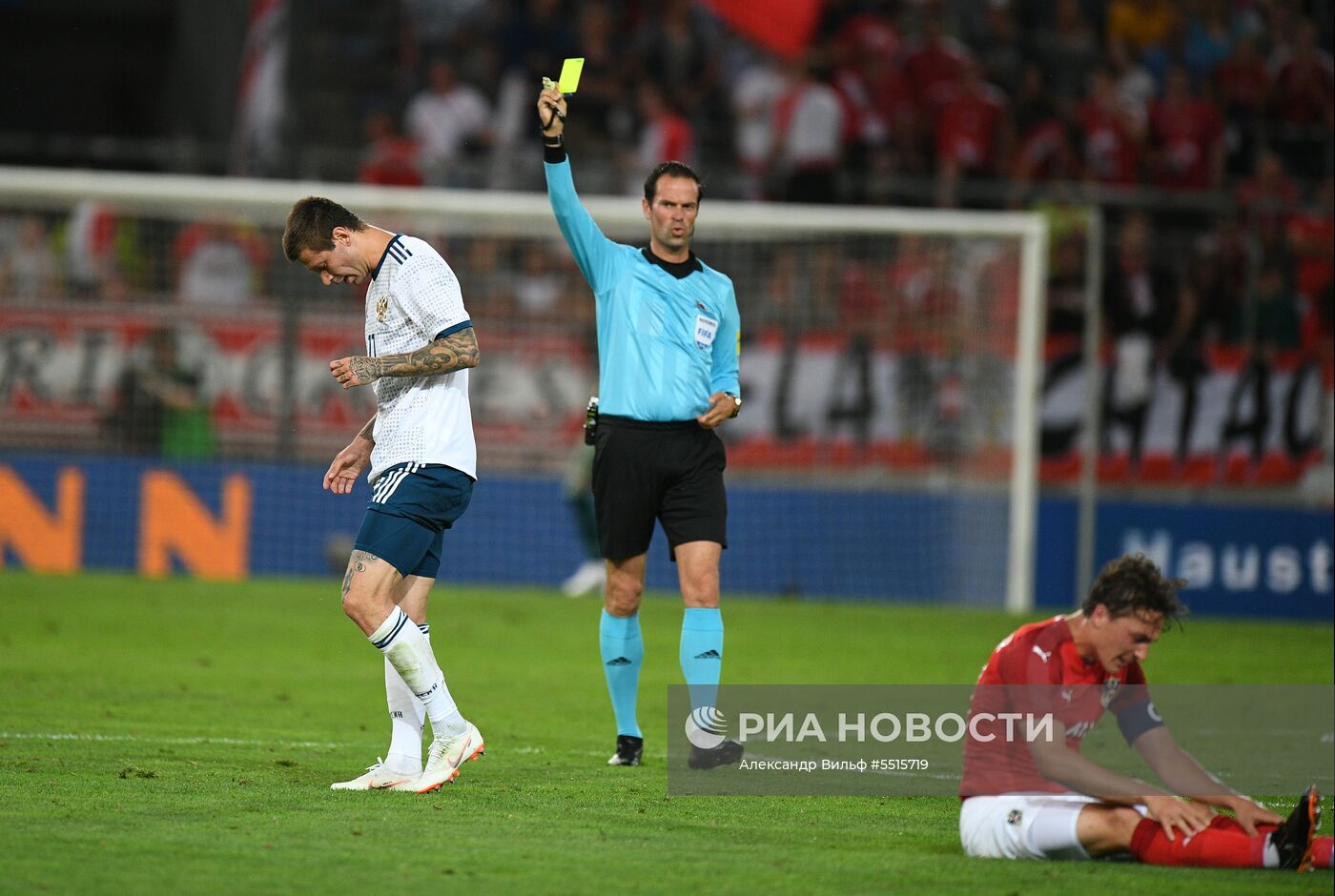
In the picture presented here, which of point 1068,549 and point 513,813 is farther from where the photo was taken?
point 1068,549

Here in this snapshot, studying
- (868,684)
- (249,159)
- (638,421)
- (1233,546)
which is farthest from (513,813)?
(249,159)

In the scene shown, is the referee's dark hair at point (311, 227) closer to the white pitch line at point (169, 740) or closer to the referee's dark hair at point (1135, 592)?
the white pitch line at point (169, 740)

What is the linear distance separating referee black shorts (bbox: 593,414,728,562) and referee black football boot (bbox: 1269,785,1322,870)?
9.49 feet

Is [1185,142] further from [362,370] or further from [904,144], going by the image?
[362,370]

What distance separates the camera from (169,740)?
828cm

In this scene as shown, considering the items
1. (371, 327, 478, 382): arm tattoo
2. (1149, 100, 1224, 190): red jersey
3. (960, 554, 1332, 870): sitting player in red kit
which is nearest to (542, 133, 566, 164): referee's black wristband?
(371, 327, 478, 382): arm tattoo

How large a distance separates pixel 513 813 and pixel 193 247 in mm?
11686

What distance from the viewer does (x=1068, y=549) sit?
1686 centimetres

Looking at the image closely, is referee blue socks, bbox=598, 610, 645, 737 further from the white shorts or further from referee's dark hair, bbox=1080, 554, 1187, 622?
referee's dark hair, bbox=1080, 554, 1187, 622

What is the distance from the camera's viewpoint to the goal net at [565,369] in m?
16.5

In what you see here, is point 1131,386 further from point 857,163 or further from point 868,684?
point 868,684

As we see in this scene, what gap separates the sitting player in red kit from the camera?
555 cm

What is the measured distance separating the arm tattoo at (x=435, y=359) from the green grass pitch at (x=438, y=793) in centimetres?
159

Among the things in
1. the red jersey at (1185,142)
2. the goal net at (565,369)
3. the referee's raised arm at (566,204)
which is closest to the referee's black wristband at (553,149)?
the referee's raised arm at (566,204)
